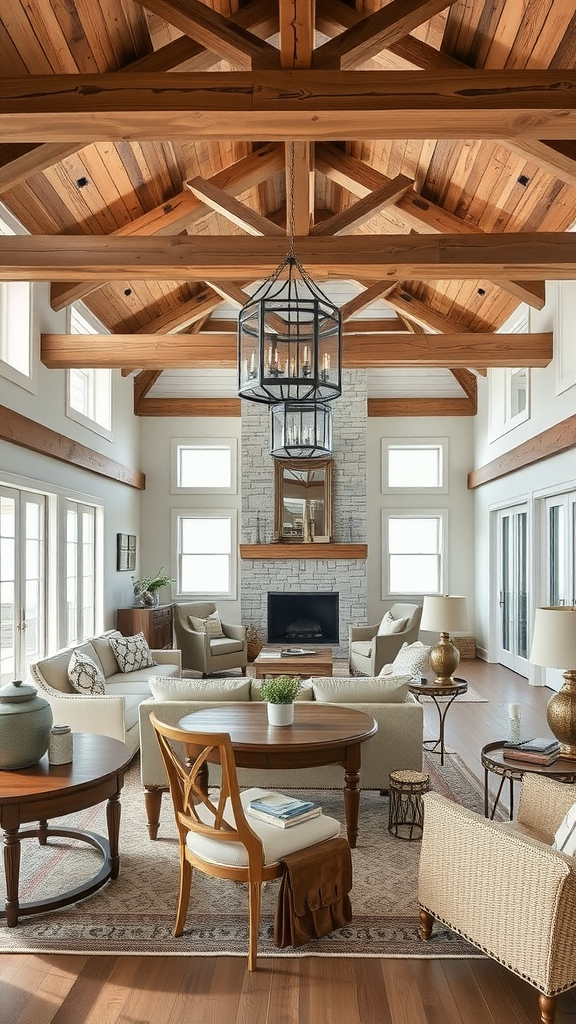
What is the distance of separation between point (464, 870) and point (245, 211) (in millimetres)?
5903

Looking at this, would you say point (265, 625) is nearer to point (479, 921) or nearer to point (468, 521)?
point (468, 521)

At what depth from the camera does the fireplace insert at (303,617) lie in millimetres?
10984

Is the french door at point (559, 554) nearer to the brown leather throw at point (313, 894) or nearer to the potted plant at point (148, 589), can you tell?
the brown leather throw at point (313, 894)

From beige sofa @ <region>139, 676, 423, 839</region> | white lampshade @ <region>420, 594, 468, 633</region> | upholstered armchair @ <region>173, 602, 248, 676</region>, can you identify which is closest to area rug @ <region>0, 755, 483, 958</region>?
beige sofa @ <region>139, 676, 423, 839</region>

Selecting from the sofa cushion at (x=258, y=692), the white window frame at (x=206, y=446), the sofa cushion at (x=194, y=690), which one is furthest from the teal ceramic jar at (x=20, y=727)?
the white window frame at (x=206, y=446)

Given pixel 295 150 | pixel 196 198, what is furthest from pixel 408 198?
pixel 295 150

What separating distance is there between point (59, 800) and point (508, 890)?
1.80 metres

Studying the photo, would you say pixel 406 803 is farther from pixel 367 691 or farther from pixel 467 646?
pixel 467 646

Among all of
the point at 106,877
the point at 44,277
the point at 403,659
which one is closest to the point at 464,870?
the point at 106,877

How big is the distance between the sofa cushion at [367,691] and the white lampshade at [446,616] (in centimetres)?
109

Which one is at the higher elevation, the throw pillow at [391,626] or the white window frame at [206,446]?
the white window frame at [206,446]

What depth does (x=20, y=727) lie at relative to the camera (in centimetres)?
342

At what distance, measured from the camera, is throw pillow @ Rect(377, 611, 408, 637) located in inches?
345

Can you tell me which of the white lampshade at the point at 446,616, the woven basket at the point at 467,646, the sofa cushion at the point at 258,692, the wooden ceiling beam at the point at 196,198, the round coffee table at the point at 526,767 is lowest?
the woven basket at the point at 467,646
